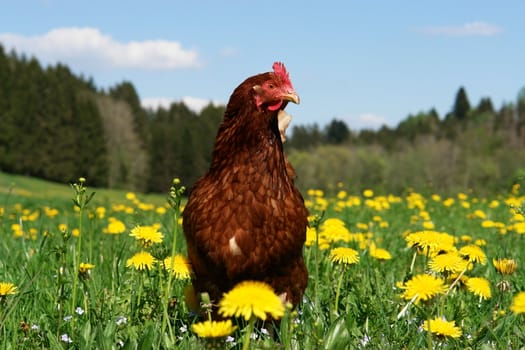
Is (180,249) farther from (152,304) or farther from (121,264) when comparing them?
(152,304)

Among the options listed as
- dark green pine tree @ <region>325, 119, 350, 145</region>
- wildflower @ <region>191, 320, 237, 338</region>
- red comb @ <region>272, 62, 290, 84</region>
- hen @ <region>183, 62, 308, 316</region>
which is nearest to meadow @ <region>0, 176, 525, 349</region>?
wildflower @ <region>191, 320, 237, 338</region>

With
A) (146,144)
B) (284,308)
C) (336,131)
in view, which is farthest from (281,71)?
(336,131)

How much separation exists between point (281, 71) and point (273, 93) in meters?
0.24

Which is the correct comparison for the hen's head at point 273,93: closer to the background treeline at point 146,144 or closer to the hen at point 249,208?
the hen at point 249,208

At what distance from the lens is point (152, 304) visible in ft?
9.54

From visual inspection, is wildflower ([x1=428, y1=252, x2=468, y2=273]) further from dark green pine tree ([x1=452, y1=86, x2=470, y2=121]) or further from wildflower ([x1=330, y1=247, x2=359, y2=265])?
dark green pine tree ([x1=452, y1=86, x2=470, y2=121])

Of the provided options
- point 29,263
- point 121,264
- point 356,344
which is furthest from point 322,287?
point 29,263

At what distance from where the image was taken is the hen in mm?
2562

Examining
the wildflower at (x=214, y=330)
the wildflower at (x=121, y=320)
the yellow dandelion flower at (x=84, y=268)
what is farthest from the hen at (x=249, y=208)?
the wildflower at (x=214, y=330)

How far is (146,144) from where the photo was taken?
7094 centimetres

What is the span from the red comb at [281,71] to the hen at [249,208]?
1 cm

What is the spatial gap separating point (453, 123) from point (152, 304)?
87519 millimetres

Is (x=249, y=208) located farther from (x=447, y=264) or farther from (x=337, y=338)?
(x=447, y=264)

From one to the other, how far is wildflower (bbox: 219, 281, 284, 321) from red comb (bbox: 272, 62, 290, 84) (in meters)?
1.60
